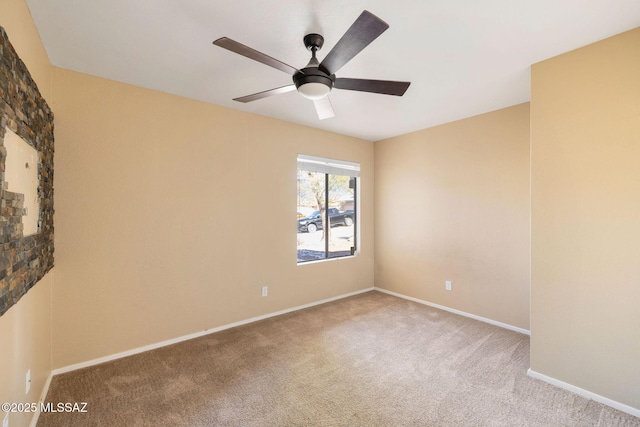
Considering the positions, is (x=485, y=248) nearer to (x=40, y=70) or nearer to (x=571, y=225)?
(x=571, y=225)

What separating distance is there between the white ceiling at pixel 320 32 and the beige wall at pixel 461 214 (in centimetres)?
74

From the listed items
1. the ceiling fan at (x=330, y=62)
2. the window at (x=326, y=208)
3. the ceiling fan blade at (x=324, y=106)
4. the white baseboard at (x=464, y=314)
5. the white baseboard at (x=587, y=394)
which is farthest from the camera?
the window at (x=326, y=208)

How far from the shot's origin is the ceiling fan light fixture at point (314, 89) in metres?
1.81

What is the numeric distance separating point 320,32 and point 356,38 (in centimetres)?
57

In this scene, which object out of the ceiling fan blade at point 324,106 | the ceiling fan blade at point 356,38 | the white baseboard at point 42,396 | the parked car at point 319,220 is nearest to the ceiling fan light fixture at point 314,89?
the ceiling fan blade at point 356,38

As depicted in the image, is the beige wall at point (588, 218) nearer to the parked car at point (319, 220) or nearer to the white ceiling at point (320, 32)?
the white ceiling at point (320, 32)

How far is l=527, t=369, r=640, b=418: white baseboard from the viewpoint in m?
1.89

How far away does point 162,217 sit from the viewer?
2.85 m

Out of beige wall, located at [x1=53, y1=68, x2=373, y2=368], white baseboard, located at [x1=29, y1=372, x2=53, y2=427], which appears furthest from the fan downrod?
white baseboard, located at [x1=29, y1=372, x2=53, y2=427]

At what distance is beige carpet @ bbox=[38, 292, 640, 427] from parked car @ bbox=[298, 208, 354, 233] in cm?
143

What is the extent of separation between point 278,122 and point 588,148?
9.98 feet

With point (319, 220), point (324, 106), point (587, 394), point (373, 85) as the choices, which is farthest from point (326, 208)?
point (587, 394)

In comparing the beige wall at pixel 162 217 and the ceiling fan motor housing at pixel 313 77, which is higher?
the ceiling fan motor housing at pixel 313 77

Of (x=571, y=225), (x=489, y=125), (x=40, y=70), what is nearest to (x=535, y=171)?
(x=571, y=225)
